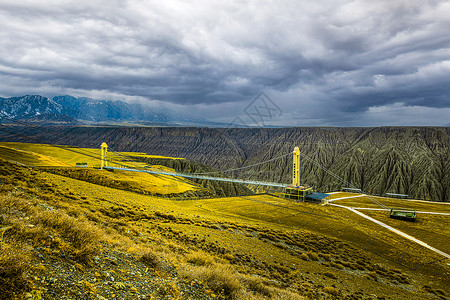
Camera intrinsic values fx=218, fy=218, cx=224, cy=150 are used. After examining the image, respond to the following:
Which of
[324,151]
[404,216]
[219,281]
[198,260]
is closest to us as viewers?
[219,281]

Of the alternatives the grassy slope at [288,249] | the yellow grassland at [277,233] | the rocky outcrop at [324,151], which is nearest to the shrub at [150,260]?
the grassy slope at [288,249]

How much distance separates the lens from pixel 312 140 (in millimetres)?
134250

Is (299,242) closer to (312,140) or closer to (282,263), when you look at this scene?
(282,263)

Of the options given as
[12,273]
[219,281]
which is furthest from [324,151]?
[12,273]

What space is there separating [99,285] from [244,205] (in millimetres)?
29528

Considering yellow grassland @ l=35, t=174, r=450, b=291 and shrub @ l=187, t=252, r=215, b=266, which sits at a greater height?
shrub @ l=187, t=252, r=215, b=266

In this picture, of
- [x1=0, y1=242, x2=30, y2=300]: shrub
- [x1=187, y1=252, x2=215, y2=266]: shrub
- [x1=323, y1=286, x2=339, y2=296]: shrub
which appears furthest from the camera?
[x1=323, y1=286, x2=339, y2=296]: shrub

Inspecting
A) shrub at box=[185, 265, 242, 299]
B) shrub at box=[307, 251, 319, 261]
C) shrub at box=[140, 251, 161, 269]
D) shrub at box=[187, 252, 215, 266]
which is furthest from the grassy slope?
shrub at box=[140, 251, 161, 269]

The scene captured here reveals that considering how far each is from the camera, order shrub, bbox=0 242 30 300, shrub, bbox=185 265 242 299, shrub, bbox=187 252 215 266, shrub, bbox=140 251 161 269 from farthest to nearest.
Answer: shrub, bbox=187 252 215 266 → shrub, bbox=140 251 161 269 → shrub, bbox=185 265 242 299 → shrub, bbox=0 242 30 300

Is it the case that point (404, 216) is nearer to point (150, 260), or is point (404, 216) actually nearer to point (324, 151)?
point (150, 260)

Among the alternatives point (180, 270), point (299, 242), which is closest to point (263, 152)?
point (299, 242)

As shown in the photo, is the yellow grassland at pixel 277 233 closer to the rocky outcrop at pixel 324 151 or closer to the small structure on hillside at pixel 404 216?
the small structure on hillside at pixel 404 216

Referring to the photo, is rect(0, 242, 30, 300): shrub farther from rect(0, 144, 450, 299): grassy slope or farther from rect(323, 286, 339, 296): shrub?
rect(323, 286, 339, 296): shrub

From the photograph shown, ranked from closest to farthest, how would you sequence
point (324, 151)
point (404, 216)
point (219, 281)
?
point (219, 281)
point (404, 216)
point (324, 151)
